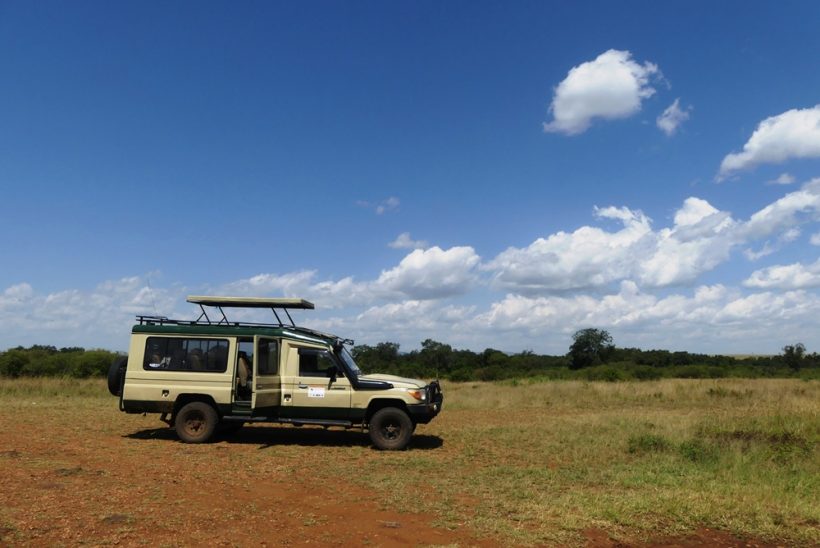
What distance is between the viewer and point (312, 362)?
1198cm

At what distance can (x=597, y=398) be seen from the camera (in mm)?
24328

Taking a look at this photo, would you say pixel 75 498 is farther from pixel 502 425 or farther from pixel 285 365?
pixel 502 425

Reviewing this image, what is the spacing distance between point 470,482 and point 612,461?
11.2 ft

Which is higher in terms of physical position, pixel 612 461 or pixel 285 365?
pixel 285 365

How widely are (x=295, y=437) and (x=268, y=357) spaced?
87.5 inches

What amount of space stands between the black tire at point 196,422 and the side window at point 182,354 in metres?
0.76

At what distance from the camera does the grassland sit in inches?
268

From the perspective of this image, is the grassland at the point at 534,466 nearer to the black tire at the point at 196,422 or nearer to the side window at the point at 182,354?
the black tire at the point at 196,422

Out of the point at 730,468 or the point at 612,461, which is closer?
the point at 730,468

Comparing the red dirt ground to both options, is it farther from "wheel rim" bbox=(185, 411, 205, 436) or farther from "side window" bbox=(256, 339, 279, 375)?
"side window" bbox=(256, 339, 279, 375)

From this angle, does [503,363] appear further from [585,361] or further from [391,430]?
[391,430]

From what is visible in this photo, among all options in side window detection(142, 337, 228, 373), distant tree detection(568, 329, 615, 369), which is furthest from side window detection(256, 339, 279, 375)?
distant tree detection(568, 329, 615, 369)

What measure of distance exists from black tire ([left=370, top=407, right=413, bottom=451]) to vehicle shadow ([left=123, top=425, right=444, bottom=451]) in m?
0.43

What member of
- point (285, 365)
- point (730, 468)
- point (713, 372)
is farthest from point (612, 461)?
point (713, 372)
